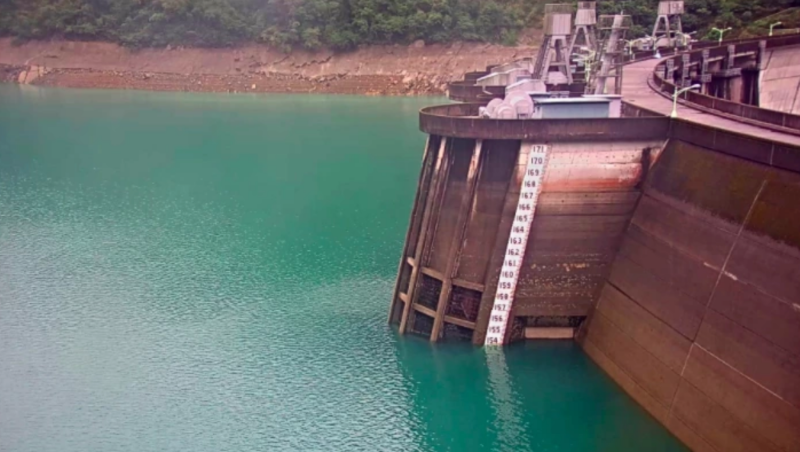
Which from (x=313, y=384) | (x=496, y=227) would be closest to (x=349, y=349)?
(x=313, y=384)

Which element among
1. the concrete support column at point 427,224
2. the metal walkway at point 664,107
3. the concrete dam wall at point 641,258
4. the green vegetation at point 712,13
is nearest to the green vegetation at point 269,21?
the green vegetation at point 712,13

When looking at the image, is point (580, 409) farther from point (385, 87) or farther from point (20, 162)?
point (385, 87)

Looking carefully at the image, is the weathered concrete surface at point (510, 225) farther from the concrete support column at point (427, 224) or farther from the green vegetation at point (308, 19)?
the green vegetation at point (308, 19)

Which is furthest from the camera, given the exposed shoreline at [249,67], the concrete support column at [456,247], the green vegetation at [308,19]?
the exposed shoreline at [249,67]

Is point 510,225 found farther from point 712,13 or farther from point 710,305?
point 712,13

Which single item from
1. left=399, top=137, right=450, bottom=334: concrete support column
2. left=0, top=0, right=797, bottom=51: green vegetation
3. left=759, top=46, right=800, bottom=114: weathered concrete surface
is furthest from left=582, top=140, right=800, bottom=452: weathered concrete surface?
left=0, top=0, right=797, bottom=51: green vegetation

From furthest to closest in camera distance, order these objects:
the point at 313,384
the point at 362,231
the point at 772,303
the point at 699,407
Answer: the point at 362,231 → the point at 313,384 → the point at 699,407 → the point at 772,303
